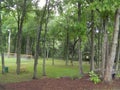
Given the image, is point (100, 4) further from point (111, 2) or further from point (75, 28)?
point (75, 28)

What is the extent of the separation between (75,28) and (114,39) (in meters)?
5.61

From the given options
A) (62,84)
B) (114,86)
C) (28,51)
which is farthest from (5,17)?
(28,51)

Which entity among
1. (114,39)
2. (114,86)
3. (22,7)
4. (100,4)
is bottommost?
(114,86)

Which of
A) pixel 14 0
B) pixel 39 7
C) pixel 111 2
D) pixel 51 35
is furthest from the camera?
pixel 51 35

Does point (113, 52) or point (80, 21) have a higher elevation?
point (80, 21)

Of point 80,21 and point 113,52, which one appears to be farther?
point 80,21

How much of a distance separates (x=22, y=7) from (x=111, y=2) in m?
11.5

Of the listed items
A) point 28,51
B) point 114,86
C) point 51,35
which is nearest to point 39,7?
point 114,86

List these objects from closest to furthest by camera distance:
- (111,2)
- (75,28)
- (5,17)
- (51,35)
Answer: (111,2) → (75,28) → (5,17) → (51,35)

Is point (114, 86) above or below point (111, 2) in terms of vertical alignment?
below

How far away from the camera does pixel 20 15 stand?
22484 millimetres

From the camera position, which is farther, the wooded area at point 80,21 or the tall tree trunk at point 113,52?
the wooded area at point 80,21

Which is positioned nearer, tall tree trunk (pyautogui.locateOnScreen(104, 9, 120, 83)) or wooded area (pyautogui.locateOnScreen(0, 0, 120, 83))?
tall tree trunk (pyautogui.locateOnScreen(104, 9, 120, 83))

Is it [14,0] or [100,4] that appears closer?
[100,4]
